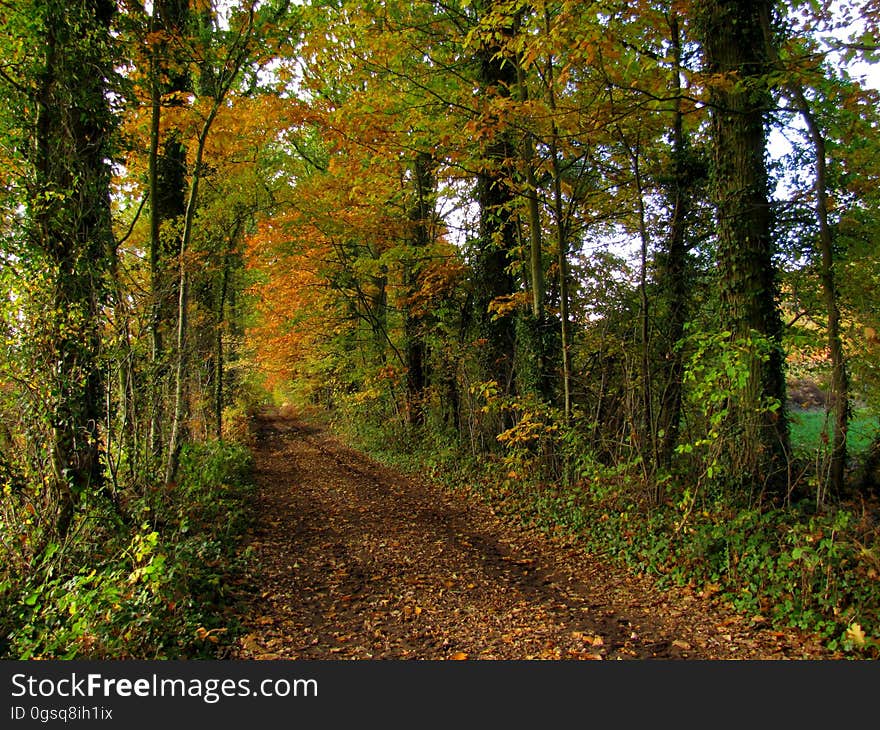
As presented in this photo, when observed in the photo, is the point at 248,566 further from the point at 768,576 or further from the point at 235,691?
the point at 768,576

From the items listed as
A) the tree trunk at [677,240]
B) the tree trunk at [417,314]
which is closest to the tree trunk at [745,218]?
the tree trunk at [677,240]

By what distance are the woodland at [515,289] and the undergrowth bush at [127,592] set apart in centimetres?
3

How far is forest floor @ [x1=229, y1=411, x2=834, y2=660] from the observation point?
382 centimetres

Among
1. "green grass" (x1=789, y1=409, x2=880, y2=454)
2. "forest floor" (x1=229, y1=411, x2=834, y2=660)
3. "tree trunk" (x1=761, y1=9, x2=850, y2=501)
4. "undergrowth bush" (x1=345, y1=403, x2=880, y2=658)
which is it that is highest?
"tree trunk" (x1=761, y1=9, x2=850, y2=501)

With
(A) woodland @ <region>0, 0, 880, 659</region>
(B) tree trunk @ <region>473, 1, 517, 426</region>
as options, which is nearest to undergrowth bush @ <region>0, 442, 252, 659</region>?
(A) woodland @ <region>0, 0, 880, 659</region>

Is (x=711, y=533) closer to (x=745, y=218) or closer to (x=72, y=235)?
(x=745, y=218)

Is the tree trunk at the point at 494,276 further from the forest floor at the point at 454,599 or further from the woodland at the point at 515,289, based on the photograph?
the forest floor at the point at 454,599

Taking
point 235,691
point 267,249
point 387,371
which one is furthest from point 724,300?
point 267,249

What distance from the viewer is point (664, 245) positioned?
7.91m

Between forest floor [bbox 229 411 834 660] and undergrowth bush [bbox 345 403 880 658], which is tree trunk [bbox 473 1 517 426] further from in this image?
forest floor [bbox 229 411 834 660]

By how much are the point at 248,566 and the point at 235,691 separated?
2295 mm

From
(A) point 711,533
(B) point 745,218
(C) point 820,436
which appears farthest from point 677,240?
(A) point 711,533

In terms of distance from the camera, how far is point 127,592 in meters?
3.87

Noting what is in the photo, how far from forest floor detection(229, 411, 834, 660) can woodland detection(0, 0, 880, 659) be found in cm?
31
